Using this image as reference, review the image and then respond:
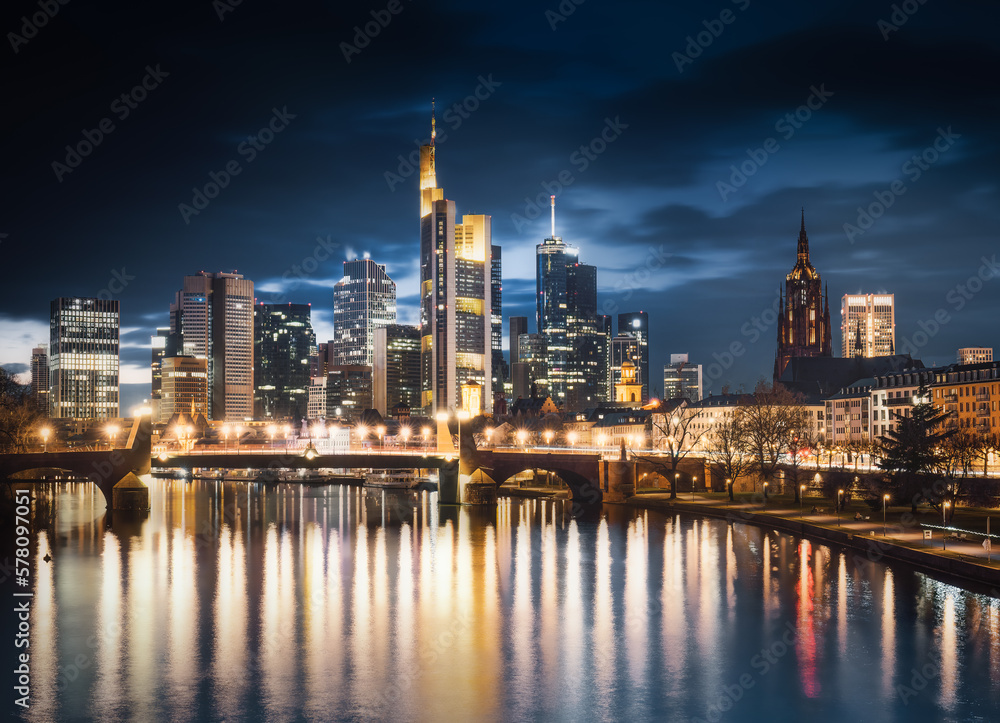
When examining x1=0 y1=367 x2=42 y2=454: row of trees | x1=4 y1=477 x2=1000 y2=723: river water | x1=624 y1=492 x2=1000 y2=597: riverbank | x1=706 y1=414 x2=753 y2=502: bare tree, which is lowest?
x1=4 y1=477 x2=1000 y2=723: river water

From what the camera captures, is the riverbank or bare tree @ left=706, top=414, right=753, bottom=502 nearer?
the riverbank

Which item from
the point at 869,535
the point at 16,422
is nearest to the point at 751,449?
the point at 869,535

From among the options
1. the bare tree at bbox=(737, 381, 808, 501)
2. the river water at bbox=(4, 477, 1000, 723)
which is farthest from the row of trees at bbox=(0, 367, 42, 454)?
the bare tree at bbox=(737, 381, 808, 501)

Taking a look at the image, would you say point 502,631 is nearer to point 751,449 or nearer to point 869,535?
point 869,535

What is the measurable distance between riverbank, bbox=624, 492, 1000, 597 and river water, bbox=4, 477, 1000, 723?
1.79 m

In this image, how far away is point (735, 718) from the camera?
37.9m

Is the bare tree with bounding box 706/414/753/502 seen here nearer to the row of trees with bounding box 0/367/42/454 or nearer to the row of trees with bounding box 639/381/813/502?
the row of trees with bounding box 639/381/813/502

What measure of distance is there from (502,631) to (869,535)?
3340 cm

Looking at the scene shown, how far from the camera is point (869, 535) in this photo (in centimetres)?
7250

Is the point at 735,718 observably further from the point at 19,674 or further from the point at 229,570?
the point at 229,570

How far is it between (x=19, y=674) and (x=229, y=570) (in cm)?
2683

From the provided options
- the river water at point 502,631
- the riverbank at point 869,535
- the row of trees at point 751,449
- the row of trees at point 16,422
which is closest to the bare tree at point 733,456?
the row of trees at point 751,449

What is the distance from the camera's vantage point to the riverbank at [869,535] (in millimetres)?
59250

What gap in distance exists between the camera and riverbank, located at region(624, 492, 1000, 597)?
59.2 m
